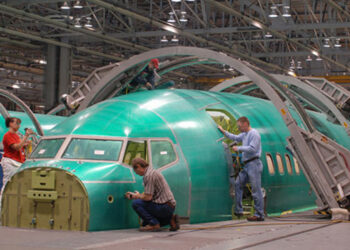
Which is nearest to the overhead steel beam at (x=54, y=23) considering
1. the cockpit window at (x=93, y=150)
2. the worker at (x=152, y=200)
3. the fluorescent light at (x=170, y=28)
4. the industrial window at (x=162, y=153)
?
the fluorescent light at (x=170, y=28)

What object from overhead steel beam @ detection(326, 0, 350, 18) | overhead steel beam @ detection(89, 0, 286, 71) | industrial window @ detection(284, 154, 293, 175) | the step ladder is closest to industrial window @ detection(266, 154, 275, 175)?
industrial window @ detection(284, 154, 293, 175)

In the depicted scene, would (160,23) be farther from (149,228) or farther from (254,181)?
(149,228)

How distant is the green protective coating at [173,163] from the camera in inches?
464

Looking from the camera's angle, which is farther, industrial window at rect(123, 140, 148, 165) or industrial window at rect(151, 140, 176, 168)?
industrial window at rect(151, 140, 176, 168)

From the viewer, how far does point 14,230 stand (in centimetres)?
1175

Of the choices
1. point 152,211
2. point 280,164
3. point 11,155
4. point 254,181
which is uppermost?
point 11,155

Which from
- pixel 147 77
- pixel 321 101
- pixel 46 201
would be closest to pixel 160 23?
pixel 321 101

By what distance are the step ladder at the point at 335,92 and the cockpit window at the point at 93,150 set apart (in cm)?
972

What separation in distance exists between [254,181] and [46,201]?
4574 mm

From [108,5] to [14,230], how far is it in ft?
59.8

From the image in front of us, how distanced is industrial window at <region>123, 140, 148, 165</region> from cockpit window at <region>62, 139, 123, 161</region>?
19 centimetres

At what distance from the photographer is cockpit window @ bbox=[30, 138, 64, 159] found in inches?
500

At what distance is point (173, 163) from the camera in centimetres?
1270

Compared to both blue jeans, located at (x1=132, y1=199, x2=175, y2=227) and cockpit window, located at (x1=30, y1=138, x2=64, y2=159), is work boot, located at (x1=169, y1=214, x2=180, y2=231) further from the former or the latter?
cockpit window, located at (x1=30, y1=138, x2=64, y2=159)
